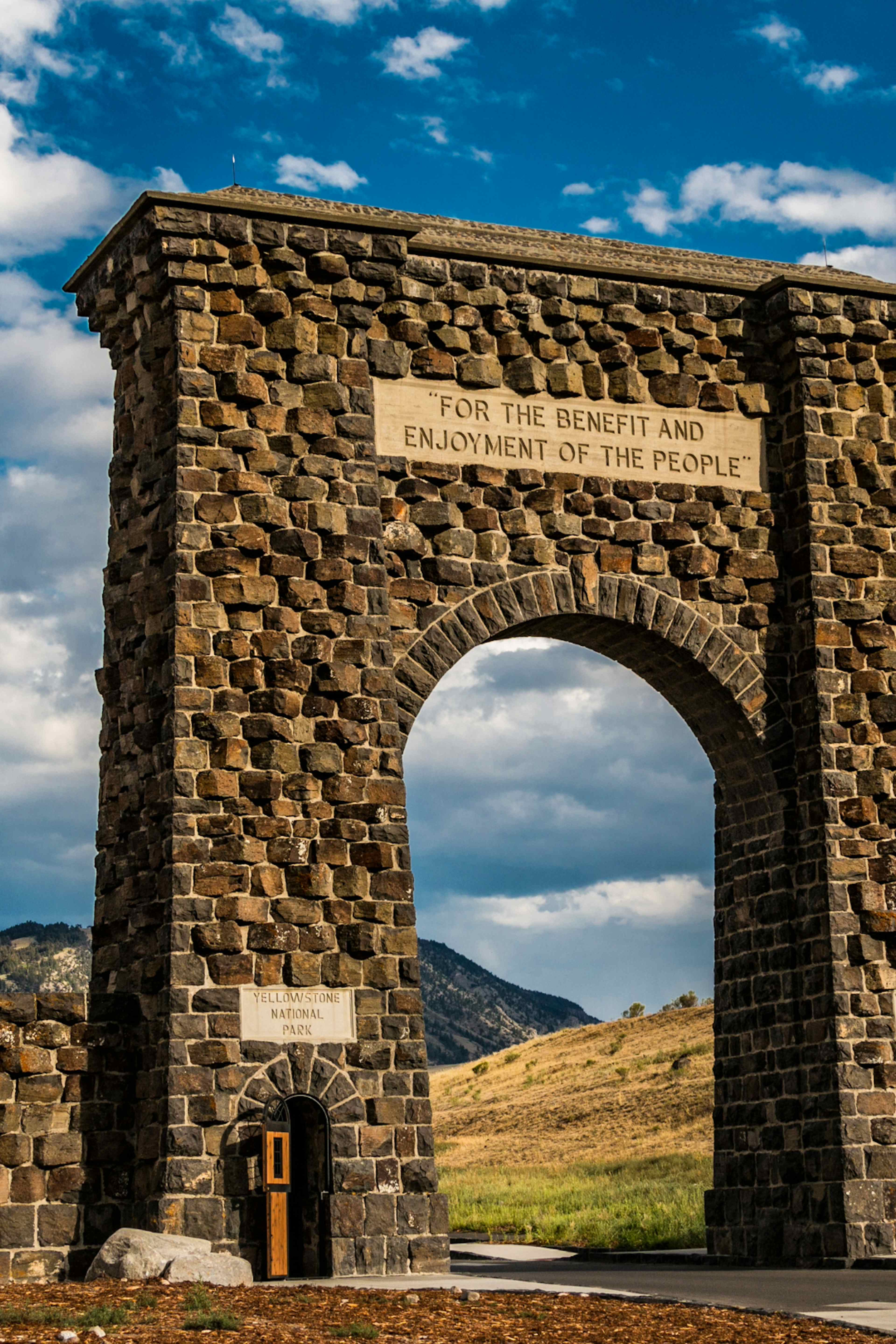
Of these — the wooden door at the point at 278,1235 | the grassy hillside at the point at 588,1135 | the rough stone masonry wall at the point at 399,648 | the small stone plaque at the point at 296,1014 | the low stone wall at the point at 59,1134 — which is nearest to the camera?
the wooden door at the point at 278,1235

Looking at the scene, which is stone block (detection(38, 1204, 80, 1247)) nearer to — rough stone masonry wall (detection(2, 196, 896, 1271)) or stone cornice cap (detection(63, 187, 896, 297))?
rough stone masonry wall (detection(2, 196, 896, 1271))

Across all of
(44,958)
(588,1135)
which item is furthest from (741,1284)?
(44,958)

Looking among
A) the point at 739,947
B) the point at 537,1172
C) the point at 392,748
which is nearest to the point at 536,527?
the point at 392,748

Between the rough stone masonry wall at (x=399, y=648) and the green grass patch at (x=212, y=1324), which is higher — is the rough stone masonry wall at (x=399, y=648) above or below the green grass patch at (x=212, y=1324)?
above

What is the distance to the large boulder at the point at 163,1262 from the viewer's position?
12438 mm

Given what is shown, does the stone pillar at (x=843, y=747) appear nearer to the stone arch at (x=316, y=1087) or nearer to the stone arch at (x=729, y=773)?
the stone arch at (x=729, y=773)

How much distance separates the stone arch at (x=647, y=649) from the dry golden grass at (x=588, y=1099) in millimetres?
16480

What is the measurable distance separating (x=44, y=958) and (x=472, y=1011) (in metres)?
34.0

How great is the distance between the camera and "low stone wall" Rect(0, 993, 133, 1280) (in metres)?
14.4

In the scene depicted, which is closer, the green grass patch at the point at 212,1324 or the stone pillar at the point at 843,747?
the green grass patch at the point at 212,1324

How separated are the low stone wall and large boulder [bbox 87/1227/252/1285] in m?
1.46

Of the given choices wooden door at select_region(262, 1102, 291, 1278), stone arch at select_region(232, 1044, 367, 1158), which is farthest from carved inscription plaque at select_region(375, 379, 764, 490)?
Result: wooden door at select_region(262, 1102, 291, 1278)

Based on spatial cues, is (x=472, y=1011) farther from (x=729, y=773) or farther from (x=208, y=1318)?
(x=208, y=1318)

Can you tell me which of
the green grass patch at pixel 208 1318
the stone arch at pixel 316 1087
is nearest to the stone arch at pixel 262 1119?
the stone arch at pixel 316 1087
